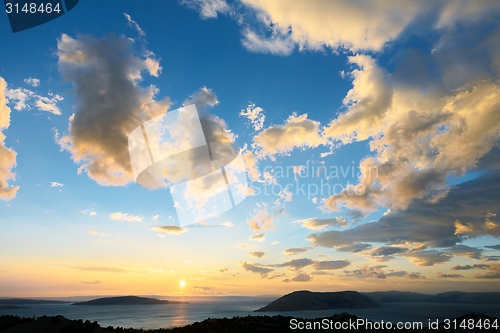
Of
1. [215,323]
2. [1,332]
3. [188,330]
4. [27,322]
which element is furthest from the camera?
[215,323]

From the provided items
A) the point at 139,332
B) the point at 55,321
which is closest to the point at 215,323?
the point at 139,332

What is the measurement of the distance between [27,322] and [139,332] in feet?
38.6

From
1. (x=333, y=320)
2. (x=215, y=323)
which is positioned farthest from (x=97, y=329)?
(x=333, y=320)

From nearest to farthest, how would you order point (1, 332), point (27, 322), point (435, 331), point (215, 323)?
1. point (1, 332)
2. point (27, 322)
3. point (435, 331)
4. point (215, 323)

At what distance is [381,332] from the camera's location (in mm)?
34000

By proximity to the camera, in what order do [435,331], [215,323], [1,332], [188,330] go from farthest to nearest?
[215,323] < [188,330] < [435,331] < [1,332]

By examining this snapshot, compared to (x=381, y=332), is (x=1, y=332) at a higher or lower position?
higher

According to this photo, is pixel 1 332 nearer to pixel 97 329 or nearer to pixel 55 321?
pixel 55 321

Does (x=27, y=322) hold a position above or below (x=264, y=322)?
above

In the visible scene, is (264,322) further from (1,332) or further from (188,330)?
(1,332)

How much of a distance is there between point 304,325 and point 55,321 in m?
30.5

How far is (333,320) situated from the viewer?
42.2m

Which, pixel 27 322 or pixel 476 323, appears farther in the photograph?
pixel 476 323

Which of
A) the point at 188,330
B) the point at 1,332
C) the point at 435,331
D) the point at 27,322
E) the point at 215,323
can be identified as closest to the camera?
the point at 1,332
